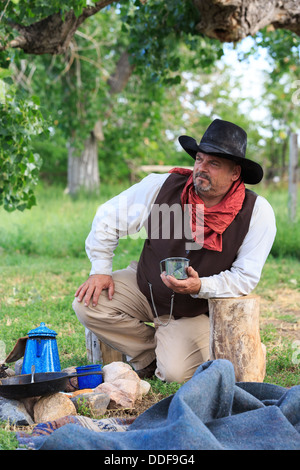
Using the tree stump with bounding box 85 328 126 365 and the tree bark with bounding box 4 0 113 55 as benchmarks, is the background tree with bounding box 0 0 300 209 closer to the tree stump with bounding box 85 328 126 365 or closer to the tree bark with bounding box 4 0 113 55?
the tree bark with bounding box 4 0 113 55

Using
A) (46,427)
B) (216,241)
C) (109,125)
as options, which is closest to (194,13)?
(216,241)

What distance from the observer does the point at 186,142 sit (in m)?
4.09

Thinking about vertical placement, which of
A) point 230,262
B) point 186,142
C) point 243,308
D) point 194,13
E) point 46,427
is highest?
point 194,13

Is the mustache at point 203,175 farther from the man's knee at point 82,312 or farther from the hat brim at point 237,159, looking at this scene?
the man's knee at point 82,312

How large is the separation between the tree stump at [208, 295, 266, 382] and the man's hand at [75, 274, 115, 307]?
894 mm

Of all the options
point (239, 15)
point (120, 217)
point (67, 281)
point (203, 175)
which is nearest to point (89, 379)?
point (120, 217)

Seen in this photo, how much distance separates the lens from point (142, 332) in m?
4.39

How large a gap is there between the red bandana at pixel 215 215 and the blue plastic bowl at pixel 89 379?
1.11 meters

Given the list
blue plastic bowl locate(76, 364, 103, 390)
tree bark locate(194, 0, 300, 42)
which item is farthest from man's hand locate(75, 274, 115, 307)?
tree bark locate(194, 0, 300, 42)

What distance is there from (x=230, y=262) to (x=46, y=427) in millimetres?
1713

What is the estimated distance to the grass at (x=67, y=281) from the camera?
15.3 ft

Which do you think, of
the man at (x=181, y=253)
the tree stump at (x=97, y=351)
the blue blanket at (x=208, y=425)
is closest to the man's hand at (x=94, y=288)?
the man at (x=181, y=253)

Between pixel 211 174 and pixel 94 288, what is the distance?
120 cm
